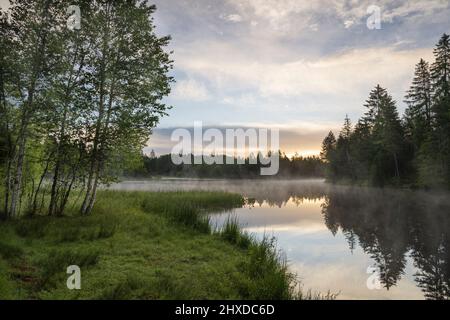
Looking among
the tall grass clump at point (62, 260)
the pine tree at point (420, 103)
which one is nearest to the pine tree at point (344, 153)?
the pine tree at point (420, 103)

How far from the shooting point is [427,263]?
1056 centimetres

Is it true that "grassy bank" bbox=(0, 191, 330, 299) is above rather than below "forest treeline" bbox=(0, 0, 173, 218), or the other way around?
below

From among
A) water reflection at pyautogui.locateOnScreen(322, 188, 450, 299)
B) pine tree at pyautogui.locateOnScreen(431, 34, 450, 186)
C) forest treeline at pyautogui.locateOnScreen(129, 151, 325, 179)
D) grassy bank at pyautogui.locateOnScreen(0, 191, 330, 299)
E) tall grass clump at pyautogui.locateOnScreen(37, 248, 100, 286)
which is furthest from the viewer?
forest treeline at pyautogui.locateOnScreen(129, 151, 325, 179)

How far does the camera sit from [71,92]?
1441 centimetres

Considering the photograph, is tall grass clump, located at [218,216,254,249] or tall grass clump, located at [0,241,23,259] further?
tall grass clump, located at [218,216,254,249]

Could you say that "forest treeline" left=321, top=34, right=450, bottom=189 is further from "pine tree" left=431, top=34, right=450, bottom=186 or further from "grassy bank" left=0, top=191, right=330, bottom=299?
"grassy bank" left=0, top=191, right=330, bottom=299

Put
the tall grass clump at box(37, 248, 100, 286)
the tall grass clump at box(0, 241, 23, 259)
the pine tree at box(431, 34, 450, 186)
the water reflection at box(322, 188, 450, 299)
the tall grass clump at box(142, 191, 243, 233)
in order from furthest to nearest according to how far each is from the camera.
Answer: the pine tree at box(431, 34, 450, 186)
the tall grass clump at box(142, 191, 243, 233)
the water reflection at box(322, 188, 450, 299)
the tall grass clump at box(0, 241, 23, 259)
the tall grass clump at box(37, 248, 100, 286)

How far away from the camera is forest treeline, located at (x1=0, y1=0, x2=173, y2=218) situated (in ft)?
41.6

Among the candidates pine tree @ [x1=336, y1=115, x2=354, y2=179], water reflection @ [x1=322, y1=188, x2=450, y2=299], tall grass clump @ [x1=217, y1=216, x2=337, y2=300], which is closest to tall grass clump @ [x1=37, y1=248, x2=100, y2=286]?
tall grass clump @ [x1=217, y1=216, x2=337, y2=300]

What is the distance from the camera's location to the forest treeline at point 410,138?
3938cm

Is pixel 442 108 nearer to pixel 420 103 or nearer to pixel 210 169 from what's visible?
pixel 420 103

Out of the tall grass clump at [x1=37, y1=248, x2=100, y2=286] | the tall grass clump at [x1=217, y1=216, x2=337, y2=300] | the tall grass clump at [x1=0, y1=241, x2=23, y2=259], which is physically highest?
the tall grass clump at [x1=0, y1=241, x2=23, y2=259]

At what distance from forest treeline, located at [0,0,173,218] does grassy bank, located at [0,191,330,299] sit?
8.78 feet
